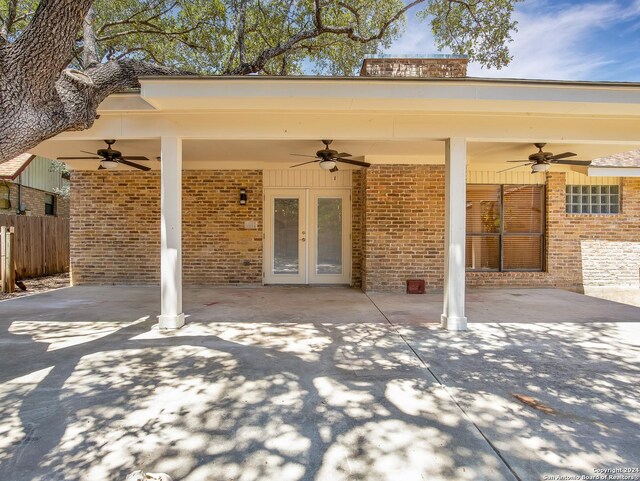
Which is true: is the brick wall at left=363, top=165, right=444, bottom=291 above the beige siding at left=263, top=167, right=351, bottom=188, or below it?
below

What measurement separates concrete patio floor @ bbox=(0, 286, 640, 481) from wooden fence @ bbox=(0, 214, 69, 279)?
5200 mm

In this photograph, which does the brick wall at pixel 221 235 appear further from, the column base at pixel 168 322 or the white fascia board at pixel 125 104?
the white fascia board at pixel 125 104

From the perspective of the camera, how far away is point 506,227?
793 cm

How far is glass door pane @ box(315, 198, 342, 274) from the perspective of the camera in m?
8.11

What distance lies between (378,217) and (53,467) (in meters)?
6.17

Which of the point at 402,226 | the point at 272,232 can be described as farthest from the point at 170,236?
the point at 402,226

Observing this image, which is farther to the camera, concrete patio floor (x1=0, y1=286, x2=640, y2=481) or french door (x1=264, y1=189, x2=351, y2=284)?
french door (x1=264, y1=189, x2=351, y2=284)

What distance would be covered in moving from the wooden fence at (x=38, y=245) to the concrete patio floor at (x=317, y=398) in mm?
5200

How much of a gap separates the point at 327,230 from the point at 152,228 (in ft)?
13.0

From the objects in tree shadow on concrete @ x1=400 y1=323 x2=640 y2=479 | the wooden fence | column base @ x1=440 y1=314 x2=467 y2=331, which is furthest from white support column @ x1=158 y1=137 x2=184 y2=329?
the wooden fence

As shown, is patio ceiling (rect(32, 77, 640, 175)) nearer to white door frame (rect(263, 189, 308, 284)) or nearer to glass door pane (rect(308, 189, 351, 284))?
white door frame (rect(263, 189, 308, 284))

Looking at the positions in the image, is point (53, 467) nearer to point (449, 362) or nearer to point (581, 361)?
point (449, 362)

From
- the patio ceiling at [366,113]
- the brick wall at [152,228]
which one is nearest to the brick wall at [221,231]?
the brick wall at [152,228]

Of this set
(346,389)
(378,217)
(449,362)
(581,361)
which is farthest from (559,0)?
(346,389)
